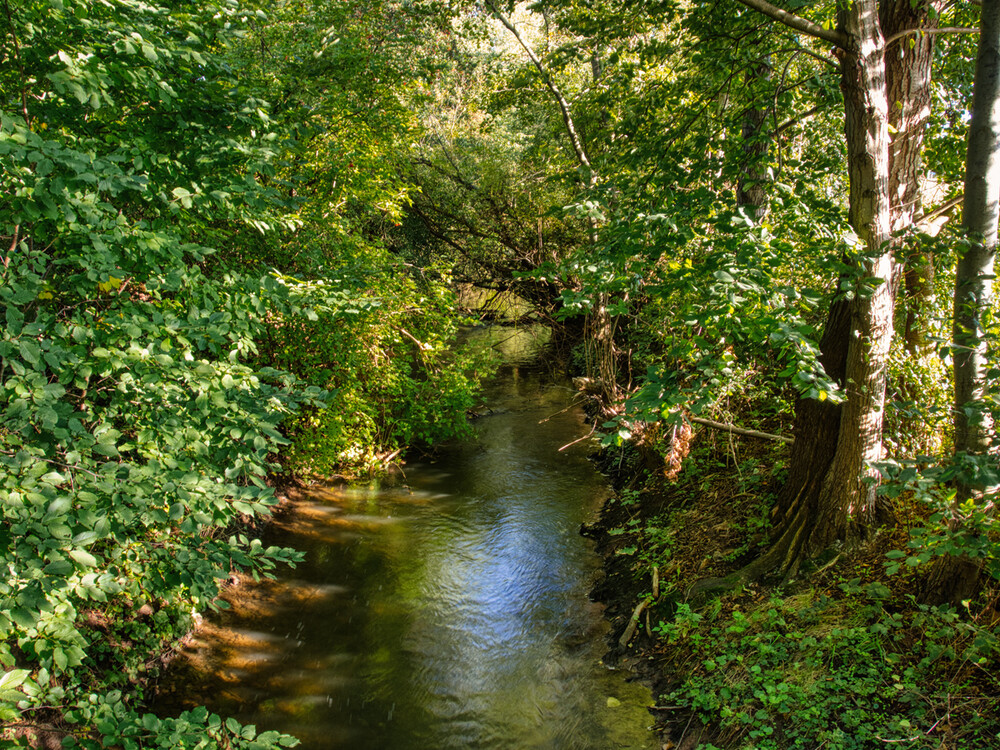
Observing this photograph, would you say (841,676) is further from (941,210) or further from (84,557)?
(84,557)

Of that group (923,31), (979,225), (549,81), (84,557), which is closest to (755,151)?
(923,31)

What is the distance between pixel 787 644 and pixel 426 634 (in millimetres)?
3892

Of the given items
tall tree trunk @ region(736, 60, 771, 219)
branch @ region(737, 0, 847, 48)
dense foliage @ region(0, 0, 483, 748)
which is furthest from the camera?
tall tree trunk @ region(736, 60, 771, 219)

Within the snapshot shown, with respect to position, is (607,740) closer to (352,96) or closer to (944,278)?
(944,278)

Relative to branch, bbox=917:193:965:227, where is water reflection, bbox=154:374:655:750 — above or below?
below

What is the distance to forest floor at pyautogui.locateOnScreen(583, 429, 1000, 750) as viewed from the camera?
3.67 metres

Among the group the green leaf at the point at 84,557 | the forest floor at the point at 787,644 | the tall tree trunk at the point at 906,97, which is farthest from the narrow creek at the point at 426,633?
the tall tree trunk at the point at 906,97

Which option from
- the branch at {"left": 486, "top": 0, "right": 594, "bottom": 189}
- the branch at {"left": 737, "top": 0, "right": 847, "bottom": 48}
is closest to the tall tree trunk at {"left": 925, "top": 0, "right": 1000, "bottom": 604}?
the branch at {"left": 737, "top": 0, "right": 847, "bottom": 48}

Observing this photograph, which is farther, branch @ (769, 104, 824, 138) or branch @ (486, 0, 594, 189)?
branch @ (486, 0, 594, 189)

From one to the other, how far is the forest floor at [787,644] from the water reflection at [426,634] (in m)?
0.47

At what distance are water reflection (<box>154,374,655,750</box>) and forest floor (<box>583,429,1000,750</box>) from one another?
47cm

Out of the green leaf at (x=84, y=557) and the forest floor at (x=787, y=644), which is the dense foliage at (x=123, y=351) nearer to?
the green leaf at (x=84, y=557)

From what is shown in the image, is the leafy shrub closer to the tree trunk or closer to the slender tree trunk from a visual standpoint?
the tree trunk

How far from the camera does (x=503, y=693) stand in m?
5.73
